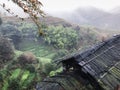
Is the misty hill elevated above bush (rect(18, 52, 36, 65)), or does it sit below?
below

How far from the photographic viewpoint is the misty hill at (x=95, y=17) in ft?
314

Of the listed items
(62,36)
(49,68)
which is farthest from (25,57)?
(62,36)

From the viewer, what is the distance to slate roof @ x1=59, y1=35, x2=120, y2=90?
13.8m

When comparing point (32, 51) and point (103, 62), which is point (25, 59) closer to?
point (32, 51)

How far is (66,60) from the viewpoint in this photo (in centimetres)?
1695

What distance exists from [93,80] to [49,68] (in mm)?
15843

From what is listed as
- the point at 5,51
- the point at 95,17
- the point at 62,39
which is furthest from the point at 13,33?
the point at 95,17

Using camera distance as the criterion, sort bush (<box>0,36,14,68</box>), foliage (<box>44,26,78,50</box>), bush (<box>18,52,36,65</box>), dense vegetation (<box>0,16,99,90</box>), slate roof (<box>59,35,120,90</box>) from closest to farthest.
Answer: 1. slate roof (<box>59,35,120,90</box>)
2. dense vegetation (<box>0,16,99,90</box>)
3. bush (<box>18,52,36,65</box>)
4. bush (<box>0,36,14,68</box>)
5. foliage (<box>44,26,78,50</box>)

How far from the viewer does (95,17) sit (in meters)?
105

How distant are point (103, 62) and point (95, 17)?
9064cm

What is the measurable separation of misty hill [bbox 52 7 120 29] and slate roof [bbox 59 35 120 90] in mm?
74842

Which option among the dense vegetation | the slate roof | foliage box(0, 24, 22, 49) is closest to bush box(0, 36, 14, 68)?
the dense vegetation

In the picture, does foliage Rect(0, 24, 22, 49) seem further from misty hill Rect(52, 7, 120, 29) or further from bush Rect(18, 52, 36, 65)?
misty hill Rect(52, 7, 120, 29)

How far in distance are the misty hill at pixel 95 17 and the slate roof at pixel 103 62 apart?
74.8m
